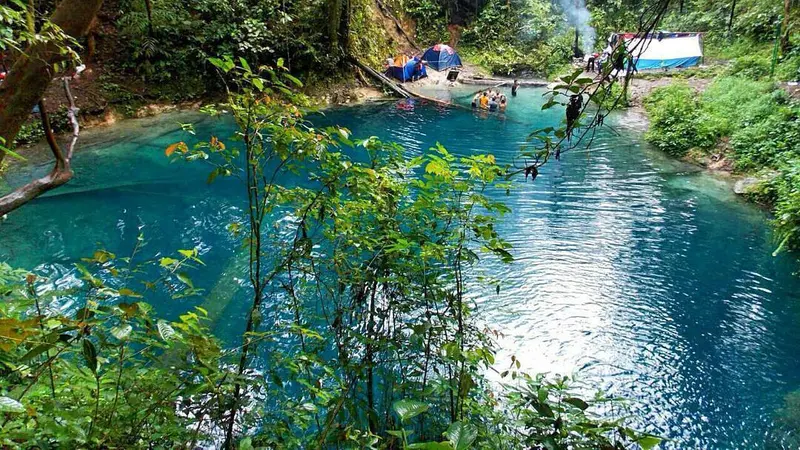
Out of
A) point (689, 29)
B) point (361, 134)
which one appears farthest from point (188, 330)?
point (689, 29)

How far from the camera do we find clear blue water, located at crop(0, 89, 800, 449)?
5984 mm

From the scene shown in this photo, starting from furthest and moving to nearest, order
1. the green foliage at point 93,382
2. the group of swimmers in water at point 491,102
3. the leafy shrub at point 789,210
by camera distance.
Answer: the group of swimmers in water at point 491,102 < the leafy shrub at point 789,210 < the green foliage at point 93,382

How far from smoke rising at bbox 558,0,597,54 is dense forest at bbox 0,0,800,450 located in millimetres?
292

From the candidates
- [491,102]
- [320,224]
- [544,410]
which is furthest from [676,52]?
[544,410]

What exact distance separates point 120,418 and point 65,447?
0.43m

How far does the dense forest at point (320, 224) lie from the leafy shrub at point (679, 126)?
89mm

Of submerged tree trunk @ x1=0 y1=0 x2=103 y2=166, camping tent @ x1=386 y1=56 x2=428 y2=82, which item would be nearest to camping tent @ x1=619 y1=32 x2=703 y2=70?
camping tent @ x1=386 y1=56 x2=428 y2=82

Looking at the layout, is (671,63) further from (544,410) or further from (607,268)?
(544,410)

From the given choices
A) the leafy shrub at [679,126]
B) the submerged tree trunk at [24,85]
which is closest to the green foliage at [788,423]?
the submerged tree trunk at [24,85]

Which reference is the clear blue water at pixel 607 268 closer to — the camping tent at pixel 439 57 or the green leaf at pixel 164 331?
the green leaf at pixel 164 331

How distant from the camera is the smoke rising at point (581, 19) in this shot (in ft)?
107

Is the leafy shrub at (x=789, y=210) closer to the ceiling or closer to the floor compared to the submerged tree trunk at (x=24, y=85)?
closer to the floor

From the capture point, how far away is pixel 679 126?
50.1 ft

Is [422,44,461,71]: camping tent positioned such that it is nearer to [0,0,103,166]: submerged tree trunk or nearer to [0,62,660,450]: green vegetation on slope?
[0,62,660,450]: green vegetation on slope
